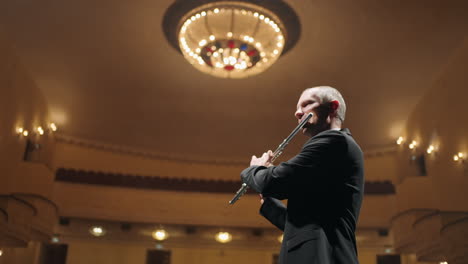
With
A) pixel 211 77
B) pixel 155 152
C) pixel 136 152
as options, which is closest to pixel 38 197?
pixel 136 152

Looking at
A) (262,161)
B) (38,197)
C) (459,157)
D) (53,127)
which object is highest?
(53,127)

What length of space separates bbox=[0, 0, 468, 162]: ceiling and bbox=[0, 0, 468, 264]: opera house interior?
0.10ft

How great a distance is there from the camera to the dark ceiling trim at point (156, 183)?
998 cm

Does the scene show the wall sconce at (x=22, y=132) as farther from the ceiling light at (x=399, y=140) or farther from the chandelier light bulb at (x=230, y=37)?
the ceiling light at (x=399, y=140)

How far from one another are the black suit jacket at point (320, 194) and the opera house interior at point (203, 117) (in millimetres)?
4375

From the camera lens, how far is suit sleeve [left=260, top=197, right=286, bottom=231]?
166 centimetres

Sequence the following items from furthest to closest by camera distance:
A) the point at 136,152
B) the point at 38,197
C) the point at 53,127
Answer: the point at 136,152 → the point at 53,127 → the point at 38,197

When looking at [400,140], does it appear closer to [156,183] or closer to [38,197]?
[156,183]

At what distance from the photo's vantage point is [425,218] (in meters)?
7.25

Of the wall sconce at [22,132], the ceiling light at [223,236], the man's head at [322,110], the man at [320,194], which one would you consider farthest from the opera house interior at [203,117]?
the man at [320,194]

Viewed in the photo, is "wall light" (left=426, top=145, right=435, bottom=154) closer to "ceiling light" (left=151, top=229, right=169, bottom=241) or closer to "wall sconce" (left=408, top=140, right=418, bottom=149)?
"wall sconce" (left=408, top=140, right=418, bottom=149)

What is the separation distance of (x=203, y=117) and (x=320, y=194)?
25.5ft

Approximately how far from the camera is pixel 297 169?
1.42m

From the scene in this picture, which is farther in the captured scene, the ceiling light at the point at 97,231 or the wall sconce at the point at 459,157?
the ceiling light at the point at 97,231
